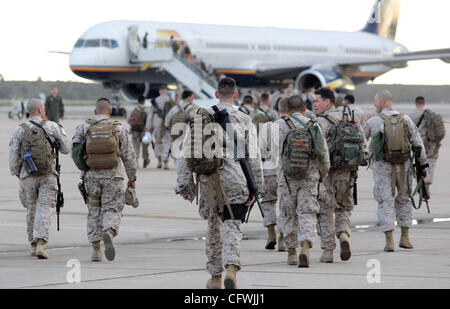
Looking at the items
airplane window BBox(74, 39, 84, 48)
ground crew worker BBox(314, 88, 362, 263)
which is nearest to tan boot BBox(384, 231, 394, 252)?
ground crew worker BBox(314, 88, 362, 263)

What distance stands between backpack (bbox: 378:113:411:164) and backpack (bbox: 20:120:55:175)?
3919 mm

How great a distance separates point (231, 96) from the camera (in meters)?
8.94

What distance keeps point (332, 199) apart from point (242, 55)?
41925 millimetres

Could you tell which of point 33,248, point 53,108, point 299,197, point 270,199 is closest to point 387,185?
point 270,199

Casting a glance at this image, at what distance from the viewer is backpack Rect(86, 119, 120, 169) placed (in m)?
10.6

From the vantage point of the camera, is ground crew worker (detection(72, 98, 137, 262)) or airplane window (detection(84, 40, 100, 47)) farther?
airplane window (detection(84, 40, 100, 47))

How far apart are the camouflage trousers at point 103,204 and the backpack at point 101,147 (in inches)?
7.9

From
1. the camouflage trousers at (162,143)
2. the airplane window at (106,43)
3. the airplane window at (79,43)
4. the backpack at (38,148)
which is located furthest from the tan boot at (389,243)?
the airplane window at (79,43)

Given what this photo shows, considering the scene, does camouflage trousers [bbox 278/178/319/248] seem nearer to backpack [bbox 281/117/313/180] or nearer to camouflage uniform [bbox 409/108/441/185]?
backpack [bbox 281/117/313/180]

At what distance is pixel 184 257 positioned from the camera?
10930mm

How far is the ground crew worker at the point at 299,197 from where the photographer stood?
10.4 meters

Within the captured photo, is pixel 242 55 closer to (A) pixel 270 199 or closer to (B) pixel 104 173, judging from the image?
(A) pixel 270 199
